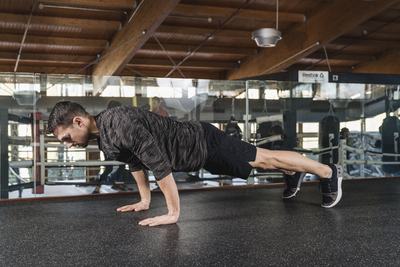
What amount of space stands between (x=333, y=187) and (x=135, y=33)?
4343 mm

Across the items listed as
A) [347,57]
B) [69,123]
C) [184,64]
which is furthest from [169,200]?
[347,57]

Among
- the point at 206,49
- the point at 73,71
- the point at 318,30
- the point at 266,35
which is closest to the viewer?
the point at 266,35

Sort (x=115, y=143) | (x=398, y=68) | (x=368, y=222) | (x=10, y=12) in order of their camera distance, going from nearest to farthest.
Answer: (x=115, y=143) < (x=368, y=222) < (x=10, y=12) < (x=398, y=68)

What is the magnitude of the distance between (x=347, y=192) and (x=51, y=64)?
8.38 m

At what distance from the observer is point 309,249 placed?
149 centimetres

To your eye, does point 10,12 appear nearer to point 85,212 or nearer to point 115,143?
point 85,212

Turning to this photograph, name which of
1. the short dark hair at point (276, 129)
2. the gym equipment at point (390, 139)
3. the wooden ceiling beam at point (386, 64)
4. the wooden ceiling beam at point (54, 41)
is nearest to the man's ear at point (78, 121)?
the short dark hair at point (276, 129)

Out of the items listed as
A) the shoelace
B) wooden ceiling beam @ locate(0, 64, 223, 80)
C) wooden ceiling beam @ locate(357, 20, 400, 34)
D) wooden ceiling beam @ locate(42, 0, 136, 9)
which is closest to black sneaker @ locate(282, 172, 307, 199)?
the shoelace

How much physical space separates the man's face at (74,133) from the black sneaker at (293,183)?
146cm

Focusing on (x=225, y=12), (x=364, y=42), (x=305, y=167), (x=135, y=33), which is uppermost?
(x=364, y=42)

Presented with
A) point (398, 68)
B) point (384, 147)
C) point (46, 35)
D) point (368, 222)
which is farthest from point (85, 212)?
point (398, 68)

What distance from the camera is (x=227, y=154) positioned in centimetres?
195

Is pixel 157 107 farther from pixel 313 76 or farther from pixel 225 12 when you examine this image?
pixel 225 12

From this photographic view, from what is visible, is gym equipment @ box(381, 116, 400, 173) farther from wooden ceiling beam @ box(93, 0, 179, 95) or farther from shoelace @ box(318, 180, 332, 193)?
wooden ceiling beam @ box(93, 0, 179, 95)
